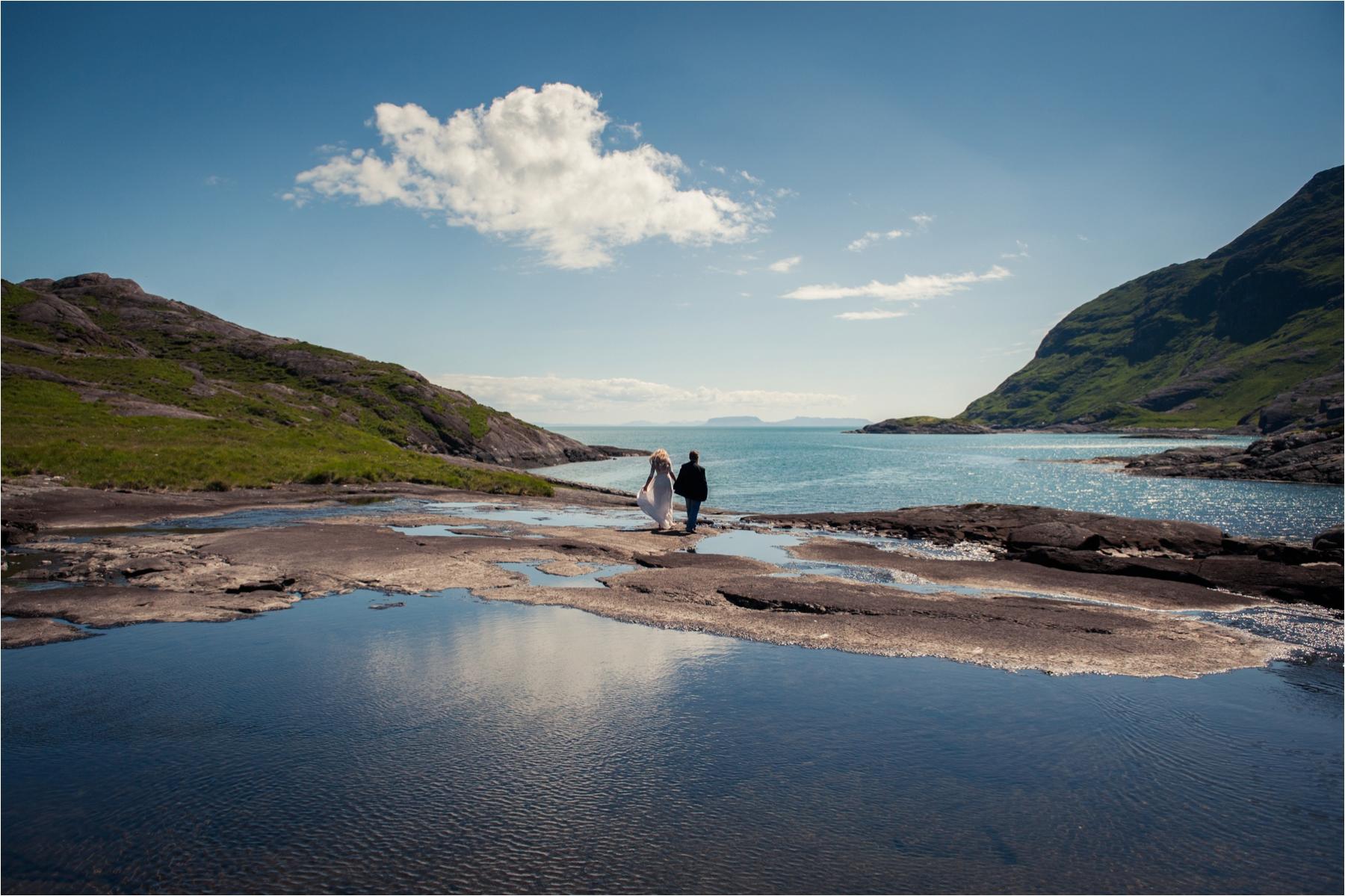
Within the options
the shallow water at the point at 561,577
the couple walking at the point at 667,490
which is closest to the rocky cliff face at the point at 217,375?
the couple walking at the point at 667,490

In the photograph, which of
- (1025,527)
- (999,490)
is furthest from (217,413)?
(999,490)

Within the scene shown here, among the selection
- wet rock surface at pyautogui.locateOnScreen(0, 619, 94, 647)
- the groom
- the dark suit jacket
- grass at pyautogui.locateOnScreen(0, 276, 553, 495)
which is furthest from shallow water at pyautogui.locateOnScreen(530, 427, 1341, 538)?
wet rock surface at pyautogui.locateOnScreen(0, 619, 94, 647)

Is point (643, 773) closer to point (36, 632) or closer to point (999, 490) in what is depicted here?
point (36, 632)

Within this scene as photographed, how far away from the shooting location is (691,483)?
24.8 meters

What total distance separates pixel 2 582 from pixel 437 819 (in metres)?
13.9

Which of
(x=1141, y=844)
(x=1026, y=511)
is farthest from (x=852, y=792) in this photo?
(x=1026, y=511)

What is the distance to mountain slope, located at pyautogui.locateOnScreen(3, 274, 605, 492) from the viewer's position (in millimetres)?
33500

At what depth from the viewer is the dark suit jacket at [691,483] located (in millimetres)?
24656

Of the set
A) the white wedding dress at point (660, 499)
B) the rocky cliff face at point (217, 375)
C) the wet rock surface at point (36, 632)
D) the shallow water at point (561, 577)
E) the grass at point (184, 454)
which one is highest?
the rocky cliff face at point (217, 375)

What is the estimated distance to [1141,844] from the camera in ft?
17.7

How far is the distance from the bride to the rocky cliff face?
37.5 meters

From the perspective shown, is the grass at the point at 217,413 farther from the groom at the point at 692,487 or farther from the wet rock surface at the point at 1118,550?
the wet rock surface at the point at 1118,550

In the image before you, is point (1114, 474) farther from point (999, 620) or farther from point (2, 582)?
point (2, 582)

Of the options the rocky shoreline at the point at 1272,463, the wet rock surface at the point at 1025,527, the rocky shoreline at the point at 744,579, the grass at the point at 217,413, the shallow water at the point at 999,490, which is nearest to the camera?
the rocky shoreline at the point at 744,579
